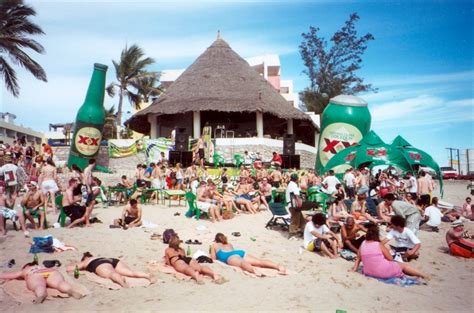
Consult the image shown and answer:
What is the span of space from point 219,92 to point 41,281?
17.1 metres

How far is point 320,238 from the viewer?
6.66 meters

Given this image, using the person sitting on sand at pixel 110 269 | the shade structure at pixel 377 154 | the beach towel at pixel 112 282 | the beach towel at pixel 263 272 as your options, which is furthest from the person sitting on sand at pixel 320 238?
the shade structure at pixel 377 154

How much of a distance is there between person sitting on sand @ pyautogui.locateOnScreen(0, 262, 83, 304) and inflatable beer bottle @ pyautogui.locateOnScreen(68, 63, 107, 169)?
12369 mm

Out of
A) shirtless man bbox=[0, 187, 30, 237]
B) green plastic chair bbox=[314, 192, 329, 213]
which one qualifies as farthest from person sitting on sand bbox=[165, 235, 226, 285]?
green plastic chair bbox=[314, 192, 329, 213]

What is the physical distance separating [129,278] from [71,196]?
3.89 meters

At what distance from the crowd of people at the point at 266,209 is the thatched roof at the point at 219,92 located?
6.08m

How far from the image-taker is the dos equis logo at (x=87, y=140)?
16.5 m

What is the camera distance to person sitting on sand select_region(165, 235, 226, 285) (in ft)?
16.8

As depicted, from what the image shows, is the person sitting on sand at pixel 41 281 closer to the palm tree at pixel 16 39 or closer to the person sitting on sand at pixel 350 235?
the person sitting on sand at pixel 350 235

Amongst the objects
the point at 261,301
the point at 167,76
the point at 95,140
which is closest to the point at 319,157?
the point at 95,140

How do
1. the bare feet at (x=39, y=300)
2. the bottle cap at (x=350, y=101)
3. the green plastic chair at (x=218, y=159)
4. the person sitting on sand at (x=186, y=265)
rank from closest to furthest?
the bare feet at (x=39, y=300), the person sitting on sand at (x=186, y=265), the bottle cap at (x=350, y=101), the green plastic chair at (x=218, y=159)

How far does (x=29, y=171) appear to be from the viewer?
13.7m

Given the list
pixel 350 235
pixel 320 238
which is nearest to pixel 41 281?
pixel 320 238

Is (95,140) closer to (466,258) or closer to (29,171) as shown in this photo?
(29,171)
